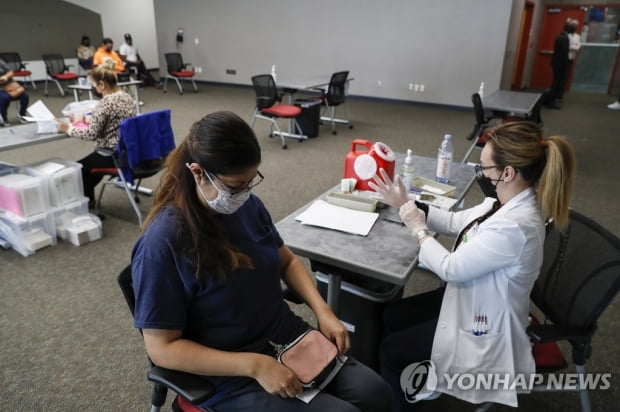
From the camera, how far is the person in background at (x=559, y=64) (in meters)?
8.07

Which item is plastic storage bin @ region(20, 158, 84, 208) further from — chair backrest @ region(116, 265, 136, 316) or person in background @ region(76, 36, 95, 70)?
person in background @ region(76, 36, 95, 70)

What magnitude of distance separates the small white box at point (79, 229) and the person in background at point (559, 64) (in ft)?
27.6

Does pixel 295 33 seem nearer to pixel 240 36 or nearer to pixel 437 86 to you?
pixel 240 36

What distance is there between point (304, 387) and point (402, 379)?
21.2 inches

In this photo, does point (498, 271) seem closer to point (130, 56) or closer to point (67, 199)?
point (67, 199)

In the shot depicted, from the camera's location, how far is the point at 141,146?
10.3ft

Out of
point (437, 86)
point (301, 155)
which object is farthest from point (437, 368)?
point (437, 86)

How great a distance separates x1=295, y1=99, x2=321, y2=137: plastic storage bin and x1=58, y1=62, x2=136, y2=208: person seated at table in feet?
9.59

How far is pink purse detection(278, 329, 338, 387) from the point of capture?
3.79ft

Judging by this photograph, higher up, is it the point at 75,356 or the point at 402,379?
the point at 402,379

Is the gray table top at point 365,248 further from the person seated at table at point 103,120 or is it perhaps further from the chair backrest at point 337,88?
the chair backrest at point 337,88

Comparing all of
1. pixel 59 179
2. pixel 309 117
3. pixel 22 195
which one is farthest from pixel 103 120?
pixel 309 117

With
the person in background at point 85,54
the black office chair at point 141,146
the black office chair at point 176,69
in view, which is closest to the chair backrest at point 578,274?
the black office chair at point 141,146

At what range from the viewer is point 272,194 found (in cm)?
401
